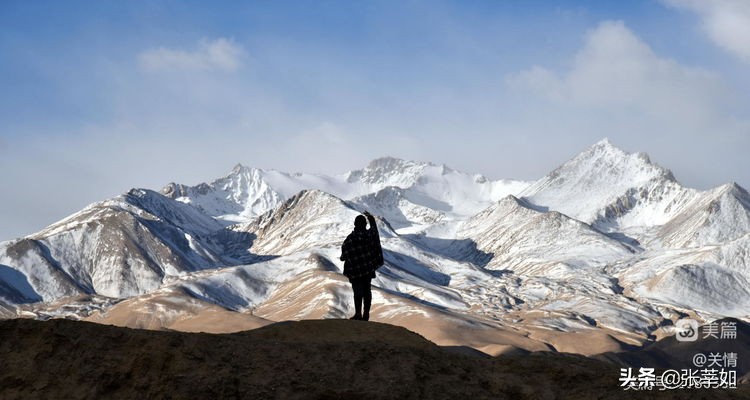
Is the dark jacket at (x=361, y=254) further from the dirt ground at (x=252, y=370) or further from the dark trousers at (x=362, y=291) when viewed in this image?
the dirt ground at (x=252, y=370)

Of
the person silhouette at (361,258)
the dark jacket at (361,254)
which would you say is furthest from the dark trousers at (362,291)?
the dark jacket at (361,254)

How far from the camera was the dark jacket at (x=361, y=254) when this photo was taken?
77.5 feet

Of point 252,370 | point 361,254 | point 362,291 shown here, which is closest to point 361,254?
point 361,254

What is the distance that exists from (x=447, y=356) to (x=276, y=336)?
481 centimetres

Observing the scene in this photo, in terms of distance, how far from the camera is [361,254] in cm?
2375

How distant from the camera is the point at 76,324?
17844 millimetres

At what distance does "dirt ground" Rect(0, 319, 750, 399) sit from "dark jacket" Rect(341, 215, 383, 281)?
17.6 feet

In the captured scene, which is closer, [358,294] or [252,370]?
[252,370]

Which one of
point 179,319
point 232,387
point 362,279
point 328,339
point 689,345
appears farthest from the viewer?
point 179,319

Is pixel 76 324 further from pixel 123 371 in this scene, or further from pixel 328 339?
pixel 328 339

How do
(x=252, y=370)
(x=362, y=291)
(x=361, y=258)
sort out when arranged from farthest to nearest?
Answer: (x=362, y=291)
(x=361, y=258)
(x=252, y=370)

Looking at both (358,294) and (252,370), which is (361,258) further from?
(252,370)

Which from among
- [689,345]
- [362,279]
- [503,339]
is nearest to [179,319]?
[503,339]

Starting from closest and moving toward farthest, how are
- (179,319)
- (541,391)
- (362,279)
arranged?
(541,391)
(362,279)
(179,319)
